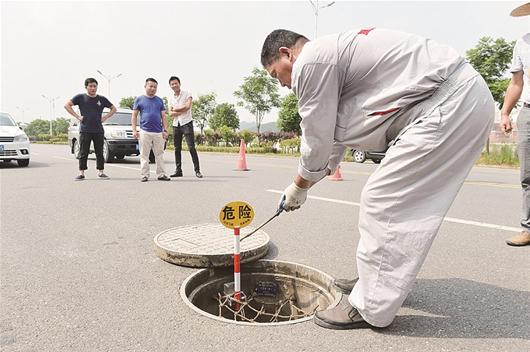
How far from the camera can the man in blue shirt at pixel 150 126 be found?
Answer: 7227 millimetres

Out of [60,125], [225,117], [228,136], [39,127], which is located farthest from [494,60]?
[39,127]

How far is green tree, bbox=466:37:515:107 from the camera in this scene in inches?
667

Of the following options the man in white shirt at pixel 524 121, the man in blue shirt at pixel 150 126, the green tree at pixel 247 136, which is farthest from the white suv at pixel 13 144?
the green tree at pixel 247 136

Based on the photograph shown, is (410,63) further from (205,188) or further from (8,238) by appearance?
(205,188)

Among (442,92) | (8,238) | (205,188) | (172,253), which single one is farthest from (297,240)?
(205,188)

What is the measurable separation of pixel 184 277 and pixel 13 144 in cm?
909

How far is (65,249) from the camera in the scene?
3232mm

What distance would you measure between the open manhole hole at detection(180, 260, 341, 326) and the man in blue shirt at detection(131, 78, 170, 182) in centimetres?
481

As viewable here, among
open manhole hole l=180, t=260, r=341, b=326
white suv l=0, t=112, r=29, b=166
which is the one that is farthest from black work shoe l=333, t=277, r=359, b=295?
white suv l=0, t=112, r=29, b=166

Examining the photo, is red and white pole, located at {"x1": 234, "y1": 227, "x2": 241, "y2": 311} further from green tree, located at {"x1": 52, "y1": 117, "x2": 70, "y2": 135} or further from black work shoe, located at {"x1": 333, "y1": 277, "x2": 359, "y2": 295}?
green tree, located at {"x1": 52, "y1": 117, "x2": 70, "y2": 135}

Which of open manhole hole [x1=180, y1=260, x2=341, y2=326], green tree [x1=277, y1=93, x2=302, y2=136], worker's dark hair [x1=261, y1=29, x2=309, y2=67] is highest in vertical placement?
green tree [x1=277, y1=93, x2=302, y2=136]

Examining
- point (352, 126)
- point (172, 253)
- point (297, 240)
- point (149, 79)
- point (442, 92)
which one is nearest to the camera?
point (442, 92)

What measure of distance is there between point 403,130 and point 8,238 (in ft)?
11.2

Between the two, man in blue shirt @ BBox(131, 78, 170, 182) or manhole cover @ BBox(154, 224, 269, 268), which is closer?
manhole cover @ BBox(154, 224, 269, 268)
